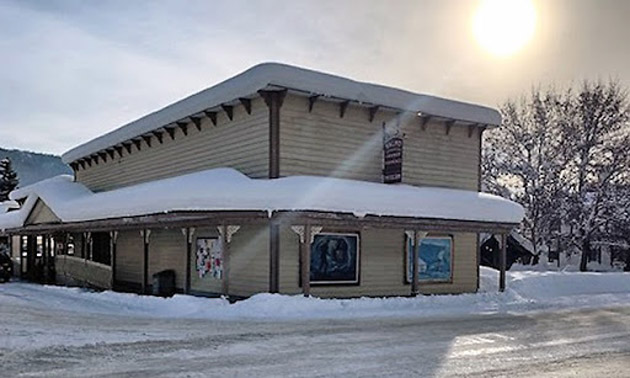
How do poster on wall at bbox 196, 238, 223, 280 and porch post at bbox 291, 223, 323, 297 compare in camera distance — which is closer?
porch post at bbox 291, 223, 323, 297

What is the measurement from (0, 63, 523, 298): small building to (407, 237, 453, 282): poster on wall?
37mm

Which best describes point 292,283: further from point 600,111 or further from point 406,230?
point 600,111

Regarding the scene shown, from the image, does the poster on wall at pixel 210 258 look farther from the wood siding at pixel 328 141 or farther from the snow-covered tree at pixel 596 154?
the snow-covered tree at pixel 596 154

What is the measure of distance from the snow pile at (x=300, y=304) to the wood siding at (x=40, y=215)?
13.6ft

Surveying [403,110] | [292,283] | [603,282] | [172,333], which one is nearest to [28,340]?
[172,333]

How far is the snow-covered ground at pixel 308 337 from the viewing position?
26.6 feet

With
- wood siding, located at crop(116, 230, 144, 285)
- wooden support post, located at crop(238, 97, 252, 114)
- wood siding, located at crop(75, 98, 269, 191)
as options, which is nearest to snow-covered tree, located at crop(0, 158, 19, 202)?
wood siding, located at crop(75, 98, 269, 191)

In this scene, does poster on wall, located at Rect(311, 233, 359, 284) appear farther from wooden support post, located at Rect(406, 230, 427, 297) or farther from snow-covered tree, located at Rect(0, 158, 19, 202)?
snow-covered tree, located at Rect(0, 158, 19, 202)

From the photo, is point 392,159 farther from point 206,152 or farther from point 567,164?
point 567,164

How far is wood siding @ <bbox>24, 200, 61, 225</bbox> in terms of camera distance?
999 inches

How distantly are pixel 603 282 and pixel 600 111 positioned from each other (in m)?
14.4

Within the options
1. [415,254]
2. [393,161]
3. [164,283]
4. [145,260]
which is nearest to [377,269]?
[415,254]

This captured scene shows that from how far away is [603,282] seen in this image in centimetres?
2477

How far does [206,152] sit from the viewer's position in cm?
1959
